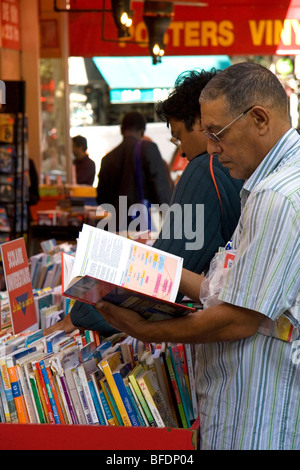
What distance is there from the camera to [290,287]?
5.68 feet

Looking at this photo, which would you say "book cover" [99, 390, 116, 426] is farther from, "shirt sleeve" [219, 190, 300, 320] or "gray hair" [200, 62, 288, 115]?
"gray hair" [200, 62, 288, 115]

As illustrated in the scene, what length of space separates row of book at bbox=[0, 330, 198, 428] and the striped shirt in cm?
39

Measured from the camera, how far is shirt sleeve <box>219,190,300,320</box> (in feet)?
5.55

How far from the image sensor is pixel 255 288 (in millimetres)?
1723

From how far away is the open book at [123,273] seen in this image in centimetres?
179

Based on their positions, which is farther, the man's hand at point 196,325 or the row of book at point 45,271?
the row of book at point 45,271

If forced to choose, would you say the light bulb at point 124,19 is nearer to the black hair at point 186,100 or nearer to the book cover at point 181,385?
the black hair at point 186,100

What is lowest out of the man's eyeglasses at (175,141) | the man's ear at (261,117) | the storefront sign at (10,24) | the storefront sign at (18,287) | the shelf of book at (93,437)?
the shelf of book at (93,437)

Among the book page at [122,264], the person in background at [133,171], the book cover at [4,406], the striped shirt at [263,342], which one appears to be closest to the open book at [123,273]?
the book page at [122,264]

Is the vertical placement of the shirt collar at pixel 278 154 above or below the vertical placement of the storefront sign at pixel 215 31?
below

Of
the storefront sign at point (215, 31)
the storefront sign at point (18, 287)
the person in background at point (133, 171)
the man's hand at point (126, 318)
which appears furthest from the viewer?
the storefront sign at point (215, 31)

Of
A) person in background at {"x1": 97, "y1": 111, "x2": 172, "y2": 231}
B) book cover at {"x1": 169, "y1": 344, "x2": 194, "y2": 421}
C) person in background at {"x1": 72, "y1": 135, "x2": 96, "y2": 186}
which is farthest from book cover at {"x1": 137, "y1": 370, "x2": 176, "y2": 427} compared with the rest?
person in background at {"x1": 72, "y1": 135, "x2": 96, "y2": 186}

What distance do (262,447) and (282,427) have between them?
2.9 inches

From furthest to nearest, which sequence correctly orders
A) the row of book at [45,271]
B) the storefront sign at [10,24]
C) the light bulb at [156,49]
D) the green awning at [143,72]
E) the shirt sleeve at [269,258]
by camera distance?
the green awning at [143,72] → the storefront sign at [10,24] → the light bulb at [156,49] → the row of book at [45,271] → the shirt sleeve at [269,258]
